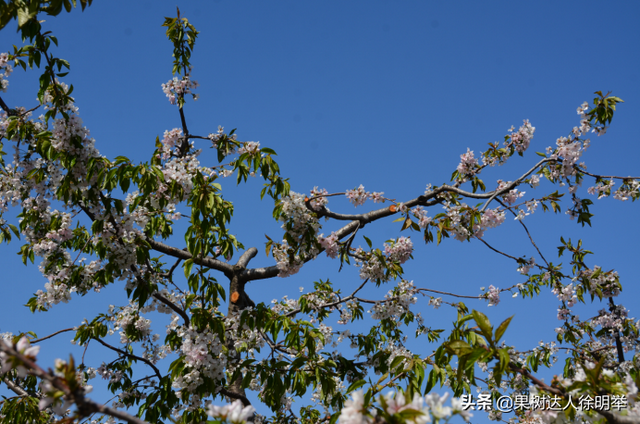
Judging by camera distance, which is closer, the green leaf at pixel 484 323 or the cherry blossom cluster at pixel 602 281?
the green leaf at pixel 484 323

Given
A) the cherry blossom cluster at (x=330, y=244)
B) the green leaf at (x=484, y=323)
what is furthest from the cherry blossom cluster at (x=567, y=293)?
the green leaf at (x=484, y=323)

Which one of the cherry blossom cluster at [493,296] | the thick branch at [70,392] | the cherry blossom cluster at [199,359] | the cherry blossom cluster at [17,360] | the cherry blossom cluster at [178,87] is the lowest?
the thick branch at [70,392]

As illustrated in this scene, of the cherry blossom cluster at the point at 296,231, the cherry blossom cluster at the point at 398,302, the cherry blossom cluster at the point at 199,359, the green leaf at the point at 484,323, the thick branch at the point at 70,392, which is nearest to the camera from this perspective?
the thick branch at the point at 70,392

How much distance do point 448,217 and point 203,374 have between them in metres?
2.72

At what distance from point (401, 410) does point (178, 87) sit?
4712mm

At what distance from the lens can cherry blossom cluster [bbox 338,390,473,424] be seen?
1.33m

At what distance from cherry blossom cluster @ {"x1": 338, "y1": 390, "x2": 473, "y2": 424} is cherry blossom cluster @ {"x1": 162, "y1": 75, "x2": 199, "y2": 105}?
456cm

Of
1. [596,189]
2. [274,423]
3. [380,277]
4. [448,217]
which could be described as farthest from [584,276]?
[274,423]

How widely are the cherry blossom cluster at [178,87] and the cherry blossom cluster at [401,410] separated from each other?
4564 mm

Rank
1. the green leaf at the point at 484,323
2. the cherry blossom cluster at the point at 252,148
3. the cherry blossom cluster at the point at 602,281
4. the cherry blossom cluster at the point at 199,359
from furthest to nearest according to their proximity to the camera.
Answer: the cherry blossom cluster at the point at 602,281 < the cherry blossom cluster at the point at 252,148 < the cherry blossom cluster at the point at 199,359 < the green leaf at the point at 484,323

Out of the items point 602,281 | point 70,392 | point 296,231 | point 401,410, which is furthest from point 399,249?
point 70,392

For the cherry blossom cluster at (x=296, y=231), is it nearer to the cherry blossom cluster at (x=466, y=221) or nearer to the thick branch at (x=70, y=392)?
the cherry blossom cluster at (x=466, y=221)

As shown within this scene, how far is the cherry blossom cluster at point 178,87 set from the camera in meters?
5.09

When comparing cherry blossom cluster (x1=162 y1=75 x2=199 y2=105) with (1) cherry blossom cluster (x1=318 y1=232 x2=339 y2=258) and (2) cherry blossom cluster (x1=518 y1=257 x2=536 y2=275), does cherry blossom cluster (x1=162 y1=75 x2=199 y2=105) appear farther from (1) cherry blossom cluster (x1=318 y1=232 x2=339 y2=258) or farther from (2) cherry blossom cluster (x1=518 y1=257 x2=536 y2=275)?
(2) cherry blossom cluster (x1=518 y1=257 x2=536 y2=275)
